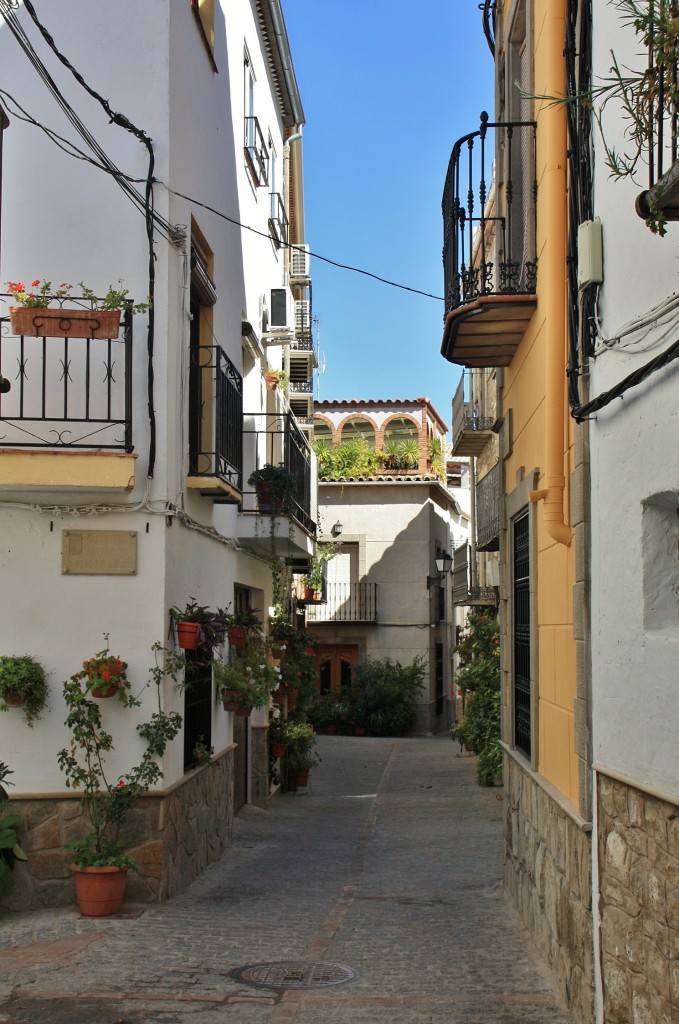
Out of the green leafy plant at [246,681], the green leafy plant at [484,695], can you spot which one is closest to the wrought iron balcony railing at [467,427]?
the green leafy plant at [484,695]

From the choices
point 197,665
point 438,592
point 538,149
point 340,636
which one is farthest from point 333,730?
point 538,149

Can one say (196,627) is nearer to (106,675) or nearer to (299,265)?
(106,675)

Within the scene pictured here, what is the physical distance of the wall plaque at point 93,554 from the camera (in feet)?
28.2

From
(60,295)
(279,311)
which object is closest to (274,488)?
(279,311)

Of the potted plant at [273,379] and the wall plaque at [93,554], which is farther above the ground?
the potted plant at [273,379]

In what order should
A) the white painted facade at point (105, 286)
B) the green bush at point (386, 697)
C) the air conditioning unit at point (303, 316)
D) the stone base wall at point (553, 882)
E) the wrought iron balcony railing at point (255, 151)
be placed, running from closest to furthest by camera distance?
1. the stone base wall at point (553, 882)
2. the white painted facade at point (105, 286)
3. the wrought iron balcony railing at point (255, 151)
4. the air conditioning unit at point (303, 316)
5. the green bush at point (386, 697)

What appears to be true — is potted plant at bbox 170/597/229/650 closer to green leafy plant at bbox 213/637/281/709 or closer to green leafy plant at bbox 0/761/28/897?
green leafy plant at bbox 0/761/28/897

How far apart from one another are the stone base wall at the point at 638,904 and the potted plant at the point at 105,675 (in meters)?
4.10

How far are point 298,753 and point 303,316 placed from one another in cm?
828

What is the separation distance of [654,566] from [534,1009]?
2.96 meters

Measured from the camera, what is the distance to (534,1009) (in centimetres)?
622

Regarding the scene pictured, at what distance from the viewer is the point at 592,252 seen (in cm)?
552

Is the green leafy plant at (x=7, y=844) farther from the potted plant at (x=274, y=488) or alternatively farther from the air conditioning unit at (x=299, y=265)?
the air conditioning unit at (x=299, y=265)

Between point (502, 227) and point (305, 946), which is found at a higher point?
point (502, 227)
